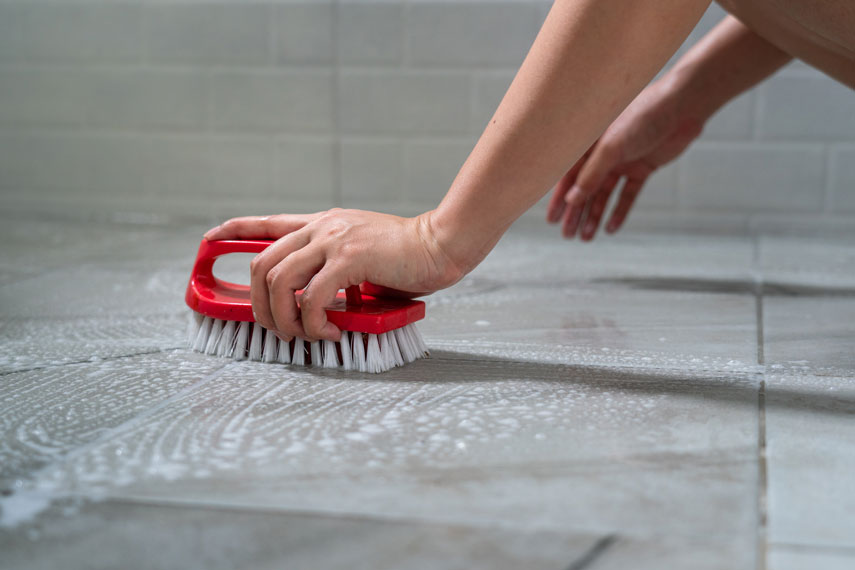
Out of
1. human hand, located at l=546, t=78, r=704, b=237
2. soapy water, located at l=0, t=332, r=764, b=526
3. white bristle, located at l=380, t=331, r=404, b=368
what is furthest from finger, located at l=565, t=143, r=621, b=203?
white bristle, located at l=380, t=331, r=404, b=368

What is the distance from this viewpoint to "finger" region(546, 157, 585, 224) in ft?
4.52

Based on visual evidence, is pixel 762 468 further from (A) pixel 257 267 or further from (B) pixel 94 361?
(B) pixel 94 361

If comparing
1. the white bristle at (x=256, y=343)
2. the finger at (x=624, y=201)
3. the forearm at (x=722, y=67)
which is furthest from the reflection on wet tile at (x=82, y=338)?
the forearm at (x=722, y=67)

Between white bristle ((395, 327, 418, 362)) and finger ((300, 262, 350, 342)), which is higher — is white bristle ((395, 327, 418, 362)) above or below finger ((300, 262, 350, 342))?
below

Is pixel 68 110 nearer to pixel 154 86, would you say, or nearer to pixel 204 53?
pixel 154 86

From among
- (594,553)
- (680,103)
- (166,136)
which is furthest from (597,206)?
(166,136)

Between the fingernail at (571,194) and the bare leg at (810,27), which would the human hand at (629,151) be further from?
the bare leg at (810,27)

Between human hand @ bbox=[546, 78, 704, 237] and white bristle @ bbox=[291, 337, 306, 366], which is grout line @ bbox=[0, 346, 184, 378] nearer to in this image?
Result: white bristle @ bbox=[291, 337, 306, 366]

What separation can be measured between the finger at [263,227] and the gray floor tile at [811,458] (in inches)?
18.4

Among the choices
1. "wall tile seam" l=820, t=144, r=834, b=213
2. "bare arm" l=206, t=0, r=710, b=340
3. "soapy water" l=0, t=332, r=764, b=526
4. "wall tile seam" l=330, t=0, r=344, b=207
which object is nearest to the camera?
"soapy water" l=0, t=332, r=764, b=526

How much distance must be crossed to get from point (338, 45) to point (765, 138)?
3.31 feet

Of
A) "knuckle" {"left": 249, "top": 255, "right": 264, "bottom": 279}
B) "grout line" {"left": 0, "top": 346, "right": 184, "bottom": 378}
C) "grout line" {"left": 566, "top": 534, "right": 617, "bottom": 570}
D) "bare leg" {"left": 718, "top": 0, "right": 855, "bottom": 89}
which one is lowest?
"grout line" {"left": 566, "top": 534, "right": 617, "bottom": 570}

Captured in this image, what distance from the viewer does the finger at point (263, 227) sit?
2.94 ft

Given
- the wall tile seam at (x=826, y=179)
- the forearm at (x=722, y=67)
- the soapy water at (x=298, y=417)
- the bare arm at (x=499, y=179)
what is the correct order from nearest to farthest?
the soapy water at (x=298, y=417)
the bare arm at (x=499, y=179)
the forearm at (x=722, y=67)
the wall tile seam at (x=826, y=179)
